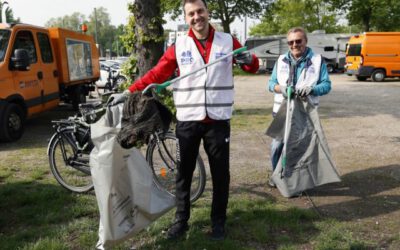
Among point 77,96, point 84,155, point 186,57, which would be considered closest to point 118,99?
point 186,57

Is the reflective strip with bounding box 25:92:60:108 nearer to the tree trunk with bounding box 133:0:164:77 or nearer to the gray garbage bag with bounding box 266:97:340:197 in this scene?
the tree trunk with bounding box 133:0:164:77

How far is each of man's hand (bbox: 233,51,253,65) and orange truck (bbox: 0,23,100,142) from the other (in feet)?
18.2

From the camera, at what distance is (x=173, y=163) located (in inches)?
169

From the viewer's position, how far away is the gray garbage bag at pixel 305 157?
14.7 feet

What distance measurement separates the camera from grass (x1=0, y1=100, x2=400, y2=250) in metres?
3.51

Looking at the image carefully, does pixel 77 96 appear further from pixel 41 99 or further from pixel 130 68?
pixel 130 68

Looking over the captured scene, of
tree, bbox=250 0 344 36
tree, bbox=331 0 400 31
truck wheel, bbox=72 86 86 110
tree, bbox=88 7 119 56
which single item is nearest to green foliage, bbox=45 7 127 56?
tree, bbox=88 7 119 56

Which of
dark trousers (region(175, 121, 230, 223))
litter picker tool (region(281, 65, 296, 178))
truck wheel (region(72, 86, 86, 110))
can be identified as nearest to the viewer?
Answer: dark trousers (region(175, 121, 230, 223))

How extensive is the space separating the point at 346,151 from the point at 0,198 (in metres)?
5.13

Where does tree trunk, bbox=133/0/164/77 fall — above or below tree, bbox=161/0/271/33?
below

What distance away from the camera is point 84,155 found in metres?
4.84

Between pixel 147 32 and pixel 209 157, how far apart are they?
5584 mm

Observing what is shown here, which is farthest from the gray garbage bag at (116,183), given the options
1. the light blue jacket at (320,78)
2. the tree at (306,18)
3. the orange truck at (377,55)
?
the tree at (306,18)

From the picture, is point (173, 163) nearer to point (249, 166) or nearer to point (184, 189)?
point (184, 189)
